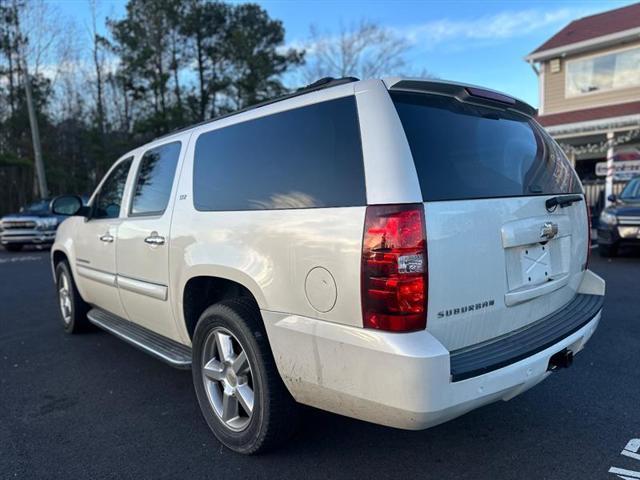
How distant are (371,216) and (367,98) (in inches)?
23.5

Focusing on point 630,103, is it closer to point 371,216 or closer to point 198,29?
point 371,216

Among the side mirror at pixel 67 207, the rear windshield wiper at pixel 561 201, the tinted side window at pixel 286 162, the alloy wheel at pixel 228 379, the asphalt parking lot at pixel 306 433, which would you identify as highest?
the tinted side window at pixel 286 162

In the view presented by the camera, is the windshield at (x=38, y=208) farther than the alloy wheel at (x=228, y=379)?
Yes

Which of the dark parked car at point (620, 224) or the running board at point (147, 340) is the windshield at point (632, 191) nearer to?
the dark parked car at point (620, 224)

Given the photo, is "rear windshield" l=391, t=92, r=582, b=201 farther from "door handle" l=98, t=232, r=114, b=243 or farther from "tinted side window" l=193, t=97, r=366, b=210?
"door handle" l=98, t=232, r=114, b=243

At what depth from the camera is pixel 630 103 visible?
15.9 metres

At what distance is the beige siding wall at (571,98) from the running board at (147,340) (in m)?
17.5

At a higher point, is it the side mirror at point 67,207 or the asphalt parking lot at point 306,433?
the side mirror at point 67,207

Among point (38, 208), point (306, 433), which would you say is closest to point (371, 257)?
point (306, 433)

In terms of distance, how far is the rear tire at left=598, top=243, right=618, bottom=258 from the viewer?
9117 mm

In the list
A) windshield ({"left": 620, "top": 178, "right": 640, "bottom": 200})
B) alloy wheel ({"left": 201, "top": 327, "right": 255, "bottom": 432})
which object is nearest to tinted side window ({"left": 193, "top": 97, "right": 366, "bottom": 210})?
alloy wheel ({"left": 201, "top": 327, "right": 255, "bottom": 432})

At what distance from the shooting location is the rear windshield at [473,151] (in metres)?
2.26

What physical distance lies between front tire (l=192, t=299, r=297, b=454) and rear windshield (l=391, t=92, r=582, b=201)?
3.97 feet

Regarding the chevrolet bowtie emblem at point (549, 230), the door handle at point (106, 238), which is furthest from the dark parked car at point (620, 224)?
the door handle at point (106, 238)
